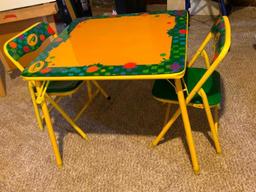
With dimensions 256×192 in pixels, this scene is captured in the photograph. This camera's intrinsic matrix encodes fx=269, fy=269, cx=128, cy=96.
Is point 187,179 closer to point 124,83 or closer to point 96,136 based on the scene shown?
point 96,136

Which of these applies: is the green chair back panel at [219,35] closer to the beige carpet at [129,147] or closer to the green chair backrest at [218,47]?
the green chair backrest at [218,47]

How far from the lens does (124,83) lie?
2178mm

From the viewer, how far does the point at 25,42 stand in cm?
146

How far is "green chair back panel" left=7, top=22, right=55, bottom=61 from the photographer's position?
1.39 metres

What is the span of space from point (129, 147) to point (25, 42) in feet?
2.73

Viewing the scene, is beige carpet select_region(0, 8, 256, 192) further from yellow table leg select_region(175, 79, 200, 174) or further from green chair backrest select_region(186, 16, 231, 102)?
green chair backrest select_region(186, 16, 231, 102)

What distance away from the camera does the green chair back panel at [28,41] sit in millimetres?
1388

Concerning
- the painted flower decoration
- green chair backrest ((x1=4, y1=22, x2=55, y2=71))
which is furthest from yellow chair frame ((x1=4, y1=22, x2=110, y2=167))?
the painted flower decoration

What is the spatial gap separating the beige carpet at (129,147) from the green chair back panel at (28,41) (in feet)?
1.92

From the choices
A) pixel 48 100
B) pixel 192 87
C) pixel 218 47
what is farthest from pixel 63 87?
pixel 218 47

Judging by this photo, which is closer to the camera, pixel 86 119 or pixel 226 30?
pixel 226 30

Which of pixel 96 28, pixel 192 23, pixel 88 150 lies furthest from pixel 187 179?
pixel 192 23

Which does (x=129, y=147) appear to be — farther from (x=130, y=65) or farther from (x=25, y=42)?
(x=25, y=42)

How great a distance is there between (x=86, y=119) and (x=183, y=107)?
0.86m
